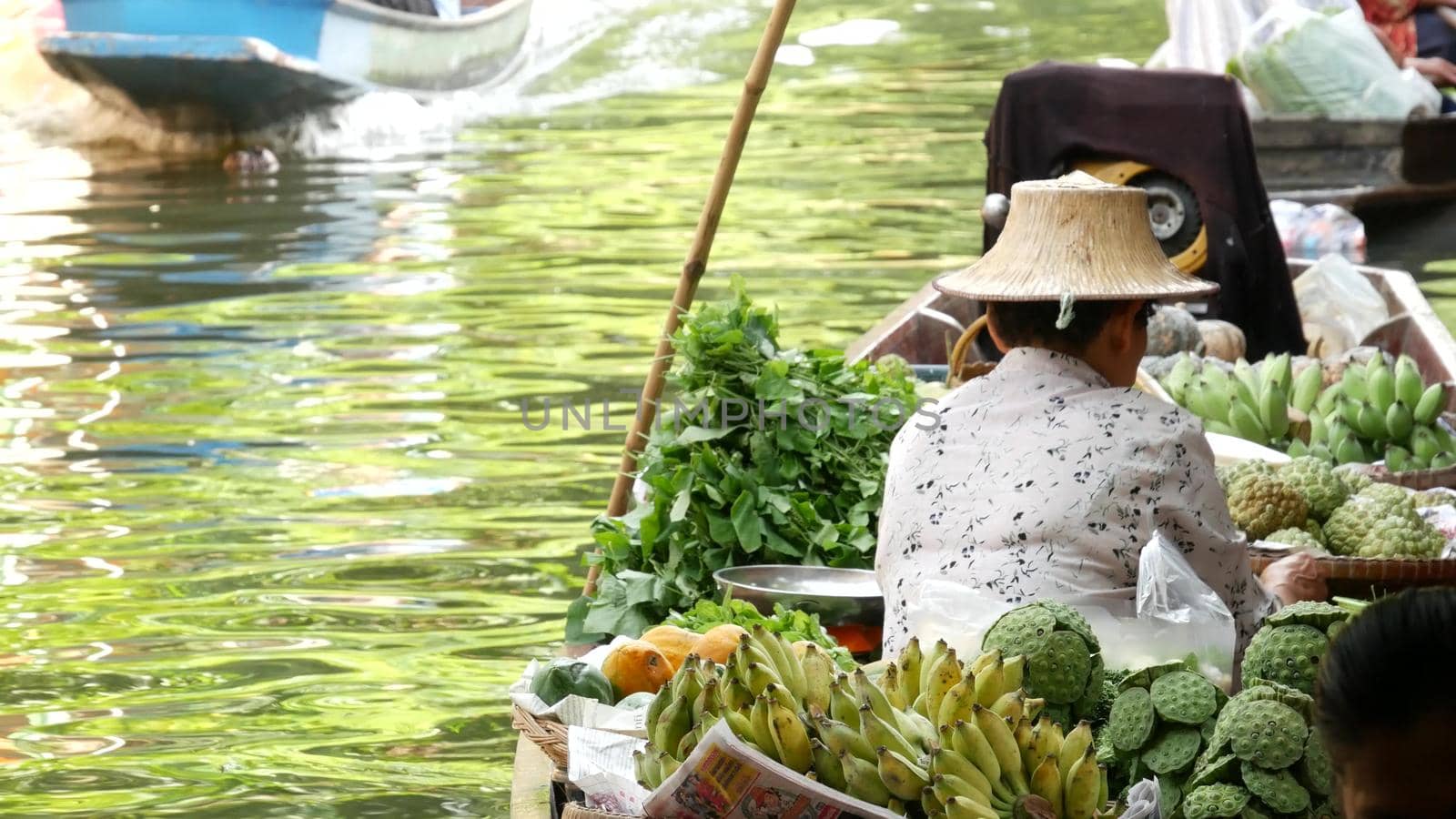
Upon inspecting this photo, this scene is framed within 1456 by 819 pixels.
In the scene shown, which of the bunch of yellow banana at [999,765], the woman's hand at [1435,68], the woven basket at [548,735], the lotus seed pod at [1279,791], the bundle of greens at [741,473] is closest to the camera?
the bunch of yellow banana at [999,765]

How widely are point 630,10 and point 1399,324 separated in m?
21.8

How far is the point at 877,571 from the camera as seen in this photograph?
2816mm

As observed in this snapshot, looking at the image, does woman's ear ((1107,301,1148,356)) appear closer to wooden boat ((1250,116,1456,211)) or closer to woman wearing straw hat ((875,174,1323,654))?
woman wearing straw hat ((875,174,1323,654))

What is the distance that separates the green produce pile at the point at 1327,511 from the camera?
3.46m

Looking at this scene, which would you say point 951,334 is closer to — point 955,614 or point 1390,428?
point 1390,428

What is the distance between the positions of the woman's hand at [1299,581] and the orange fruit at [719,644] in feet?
3.63

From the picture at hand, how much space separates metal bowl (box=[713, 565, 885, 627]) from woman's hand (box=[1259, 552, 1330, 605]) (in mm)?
698

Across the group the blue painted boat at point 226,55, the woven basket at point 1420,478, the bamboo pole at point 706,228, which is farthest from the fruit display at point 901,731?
the blue painted boat at point 226,55

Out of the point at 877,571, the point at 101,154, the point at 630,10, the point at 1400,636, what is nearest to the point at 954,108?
the point at 101,154

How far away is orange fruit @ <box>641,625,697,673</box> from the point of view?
102 inches

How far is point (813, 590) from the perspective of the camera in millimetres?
3213

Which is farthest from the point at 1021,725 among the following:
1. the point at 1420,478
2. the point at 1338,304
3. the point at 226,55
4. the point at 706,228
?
the point at 226,55

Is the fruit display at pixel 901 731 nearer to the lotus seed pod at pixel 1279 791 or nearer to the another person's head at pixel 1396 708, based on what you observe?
the lotus seed pod at pixel 1279 791

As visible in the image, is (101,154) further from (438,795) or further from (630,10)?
(438,795)
